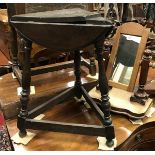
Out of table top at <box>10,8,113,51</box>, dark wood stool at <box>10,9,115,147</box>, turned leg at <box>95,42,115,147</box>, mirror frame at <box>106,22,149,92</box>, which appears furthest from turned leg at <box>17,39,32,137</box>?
mirror frame at <box>106,22,149,92</box>

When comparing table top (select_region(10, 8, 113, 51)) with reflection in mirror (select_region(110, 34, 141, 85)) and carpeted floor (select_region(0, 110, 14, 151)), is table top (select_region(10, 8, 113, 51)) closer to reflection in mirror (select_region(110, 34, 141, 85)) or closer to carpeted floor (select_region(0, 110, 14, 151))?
reflection in mirror (select_region(110, 34, 141, 85))

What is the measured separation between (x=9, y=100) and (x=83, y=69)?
Result: 22.1 inches

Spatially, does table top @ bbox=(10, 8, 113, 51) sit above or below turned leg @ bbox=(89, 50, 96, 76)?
above

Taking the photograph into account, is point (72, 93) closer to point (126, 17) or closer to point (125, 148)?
point (125, 148)

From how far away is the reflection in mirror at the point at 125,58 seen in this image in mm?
1164

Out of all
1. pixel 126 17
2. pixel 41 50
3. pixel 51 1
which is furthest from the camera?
pixel 126 17

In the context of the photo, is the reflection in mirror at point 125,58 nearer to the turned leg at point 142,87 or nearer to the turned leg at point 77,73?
the turned leg at point 142,87

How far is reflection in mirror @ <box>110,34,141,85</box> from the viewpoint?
3.82 feet

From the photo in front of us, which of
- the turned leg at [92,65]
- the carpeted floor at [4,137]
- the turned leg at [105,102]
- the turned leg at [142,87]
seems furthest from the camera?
the turned leg at [92,65]

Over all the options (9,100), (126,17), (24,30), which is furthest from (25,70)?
(126,17)

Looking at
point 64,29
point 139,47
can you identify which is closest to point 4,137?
point 64,29

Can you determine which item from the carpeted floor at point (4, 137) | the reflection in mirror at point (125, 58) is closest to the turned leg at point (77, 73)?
the reflection in mirror at point (125, 58)

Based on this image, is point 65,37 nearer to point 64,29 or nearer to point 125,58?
point 64,29

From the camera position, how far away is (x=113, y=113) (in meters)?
1.21
